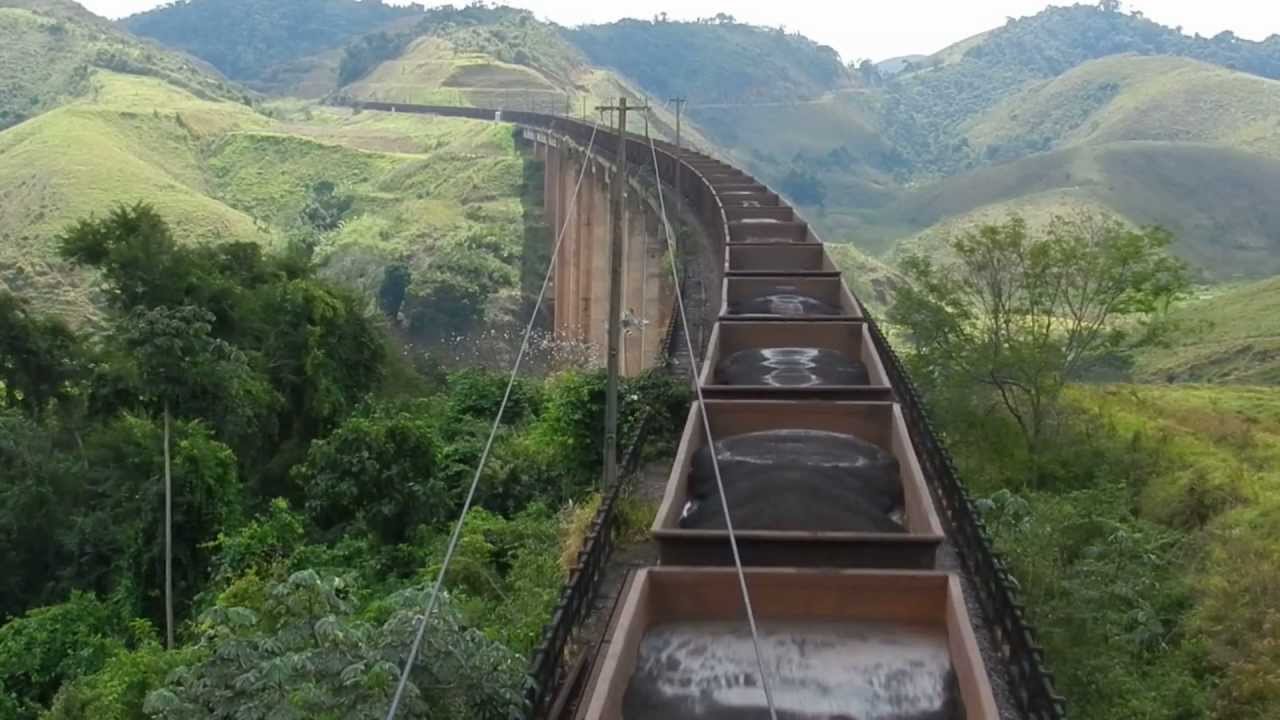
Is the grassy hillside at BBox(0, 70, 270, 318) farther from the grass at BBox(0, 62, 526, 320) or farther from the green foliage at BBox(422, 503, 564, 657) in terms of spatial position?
the green foliage at BBox(422, 503, 564, 657)

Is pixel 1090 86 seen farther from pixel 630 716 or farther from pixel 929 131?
pixel 630 716

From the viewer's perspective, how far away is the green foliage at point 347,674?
673 cm

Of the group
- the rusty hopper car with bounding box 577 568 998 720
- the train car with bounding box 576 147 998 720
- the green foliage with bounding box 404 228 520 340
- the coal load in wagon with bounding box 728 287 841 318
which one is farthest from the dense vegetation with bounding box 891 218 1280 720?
the green foliage with bounding box 404 228 520 340

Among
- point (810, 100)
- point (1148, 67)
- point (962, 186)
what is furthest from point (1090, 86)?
point (962, 186)

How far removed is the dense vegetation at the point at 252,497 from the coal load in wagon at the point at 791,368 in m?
1.06

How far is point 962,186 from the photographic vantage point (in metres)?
98.9

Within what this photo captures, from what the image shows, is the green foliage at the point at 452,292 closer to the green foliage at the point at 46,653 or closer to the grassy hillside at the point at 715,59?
the green foliage at the point at 46,653

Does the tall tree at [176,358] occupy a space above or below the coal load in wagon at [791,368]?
below

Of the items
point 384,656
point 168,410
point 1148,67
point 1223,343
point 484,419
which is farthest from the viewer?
point 1148,67

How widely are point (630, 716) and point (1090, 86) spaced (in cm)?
14881

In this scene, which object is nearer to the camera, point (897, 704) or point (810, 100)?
point (897, 704)

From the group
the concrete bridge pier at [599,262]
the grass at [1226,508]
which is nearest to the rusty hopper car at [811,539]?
the grass at [1226,508]

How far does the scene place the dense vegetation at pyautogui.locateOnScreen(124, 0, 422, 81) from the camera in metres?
171

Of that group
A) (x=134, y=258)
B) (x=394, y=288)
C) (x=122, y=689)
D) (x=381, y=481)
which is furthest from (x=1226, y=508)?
(x=394, y=288)
